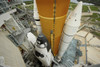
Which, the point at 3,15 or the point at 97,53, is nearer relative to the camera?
the point at 3,15

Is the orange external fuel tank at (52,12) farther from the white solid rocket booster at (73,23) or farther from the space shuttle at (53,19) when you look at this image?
the white solid rocket booster at (73,23)

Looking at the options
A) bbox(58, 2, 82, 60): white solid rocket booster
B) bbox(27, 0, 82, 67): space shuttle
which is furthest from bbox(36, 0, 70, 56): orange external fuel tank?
bbox(58, 2, 82, 60): white solid rocket booster

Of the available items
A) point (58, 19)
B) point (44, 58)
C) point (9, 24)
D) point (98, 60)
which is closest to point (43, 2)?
point (58, 19)

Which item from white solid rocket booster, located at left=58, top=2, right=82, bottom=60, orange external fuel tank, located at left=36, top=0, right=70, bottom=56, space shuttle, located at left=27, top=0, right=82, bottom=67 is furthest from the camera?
white solid rocket booster, located at left=58, top=2, right=82, bottom=60

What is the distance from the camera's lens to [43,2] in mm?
3957

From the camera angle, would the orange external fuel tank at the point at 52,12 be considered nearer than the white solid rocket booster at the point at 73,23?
Yes

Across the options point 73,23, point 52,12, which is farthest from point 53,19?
point 73,23

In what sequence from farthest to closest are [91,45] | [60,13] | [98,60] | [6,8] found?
[91,45], [98,60], [60,13], [6,8]

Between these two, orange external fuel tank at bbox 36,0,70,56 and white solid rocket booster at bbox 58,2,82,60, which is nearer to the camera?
orange external fuel tank at bbox 36,0,70,56

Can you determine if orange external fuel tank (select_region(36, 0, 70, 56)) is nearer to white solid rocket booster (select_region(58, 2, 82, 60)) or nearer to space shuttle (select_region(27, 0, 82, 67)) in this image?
space shuttle (select_region(27, 0, 82, 67))

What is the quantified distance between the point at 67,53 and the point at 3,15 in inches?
277

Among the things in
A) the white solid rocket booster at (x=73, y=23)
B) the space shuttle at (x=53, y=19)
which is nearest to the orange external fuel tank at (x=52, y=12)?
the space shuttle at (x=53, y=19)

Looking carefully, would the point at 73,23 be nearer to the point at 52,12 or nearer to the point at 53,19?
the point at 53,19

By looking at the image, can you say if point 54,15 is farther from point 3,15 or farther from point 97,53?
point 97,53
